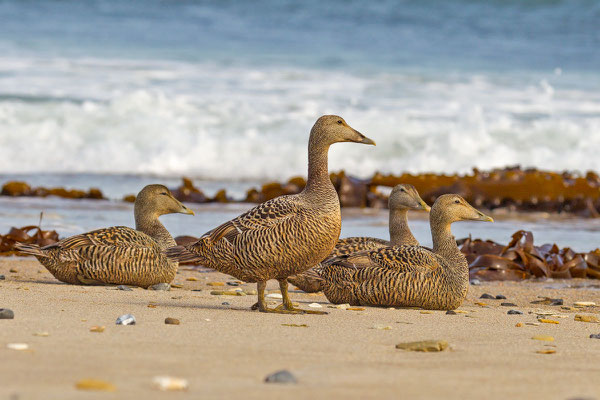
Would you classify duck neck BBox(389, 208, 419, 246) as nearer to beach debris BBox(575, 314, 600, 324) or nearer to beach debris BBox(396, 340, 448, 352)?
beach debris BBox(575, 314, 600, 324)

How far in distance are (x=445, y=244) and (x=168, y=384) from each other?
3635mm

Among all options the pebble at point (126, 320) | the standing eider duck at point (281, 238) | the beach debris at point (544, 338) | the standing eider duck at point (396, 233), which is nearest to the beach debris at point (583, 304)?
the standing eider duck at point (396, 233)

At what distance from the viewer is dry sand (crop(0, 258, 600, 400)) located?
3.28m

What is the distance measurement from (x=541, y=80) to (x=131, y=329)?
81.1ft

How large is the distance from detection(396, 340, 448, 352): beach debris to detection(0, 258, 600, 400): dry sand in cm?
5

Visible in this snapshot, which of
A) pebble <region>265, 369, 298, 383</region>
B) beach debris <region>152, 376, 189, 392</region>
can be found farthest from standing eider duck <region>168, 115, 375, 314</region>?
beach debris <region>152, 376, 189, 392</region>

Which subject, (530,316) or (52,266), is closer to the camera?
(530,316)

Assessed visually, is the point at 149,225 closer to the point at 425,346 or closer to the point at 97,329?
the point at 97,329

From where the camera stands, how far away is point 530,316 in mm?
5910

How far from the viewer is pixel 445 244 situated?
6512mm

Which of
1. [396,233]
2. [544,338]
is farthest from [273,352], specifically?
[396,233]

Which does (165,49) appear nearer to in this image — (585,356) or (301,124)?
(301,124)

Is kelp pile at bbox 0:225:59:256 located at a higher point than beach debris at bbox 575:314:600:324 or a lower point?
higher

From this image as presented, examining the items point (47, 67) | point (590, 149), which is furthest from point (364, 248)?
point (47, 67)
